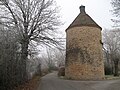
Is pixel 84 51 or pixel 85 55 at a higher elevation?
pixel 84 51

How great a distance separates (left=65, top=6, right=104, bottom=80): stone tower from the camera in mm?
38469

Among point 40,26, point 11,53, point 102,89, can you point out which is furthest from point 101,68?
point 11,53

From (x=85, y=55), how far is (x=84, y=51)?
669 millimetres

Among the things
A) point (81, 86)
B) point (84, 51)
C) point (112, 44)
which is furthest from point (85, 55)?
point (112, 44)

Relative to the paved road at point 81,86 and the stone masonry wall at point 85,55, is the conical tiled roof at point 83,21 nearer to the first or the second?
the stone masonry wall at point 85,55

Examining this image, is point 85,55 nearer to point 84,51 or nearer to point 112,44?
point 84,51

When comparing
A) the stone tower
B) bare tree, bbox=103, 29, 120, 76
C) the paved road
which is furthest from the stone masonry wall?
bare tree, bbox=103, 29, 120, 76

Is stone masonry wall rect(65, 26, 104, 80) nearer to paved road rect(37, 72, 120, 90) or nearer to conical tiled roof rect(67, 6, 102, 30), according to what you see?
conical tiled roof rect(67, 6, 102, 30)

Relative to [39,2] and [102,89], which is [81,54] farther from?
[102,89]

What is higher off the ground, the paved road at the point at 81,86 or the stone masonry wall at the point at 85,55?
the stone masonry wall at the point at 85,55

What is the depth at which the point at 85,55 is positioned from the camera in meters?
38.7

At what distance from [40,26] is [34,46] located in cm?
367

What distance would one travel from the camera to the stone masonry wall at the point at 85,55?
38406 millimetres

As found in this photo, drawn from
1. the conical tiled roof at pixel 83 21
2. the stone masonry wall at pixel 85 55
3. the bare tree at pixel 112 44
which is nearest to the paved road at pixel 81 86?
the stone masonry wall at pixel 85 55
